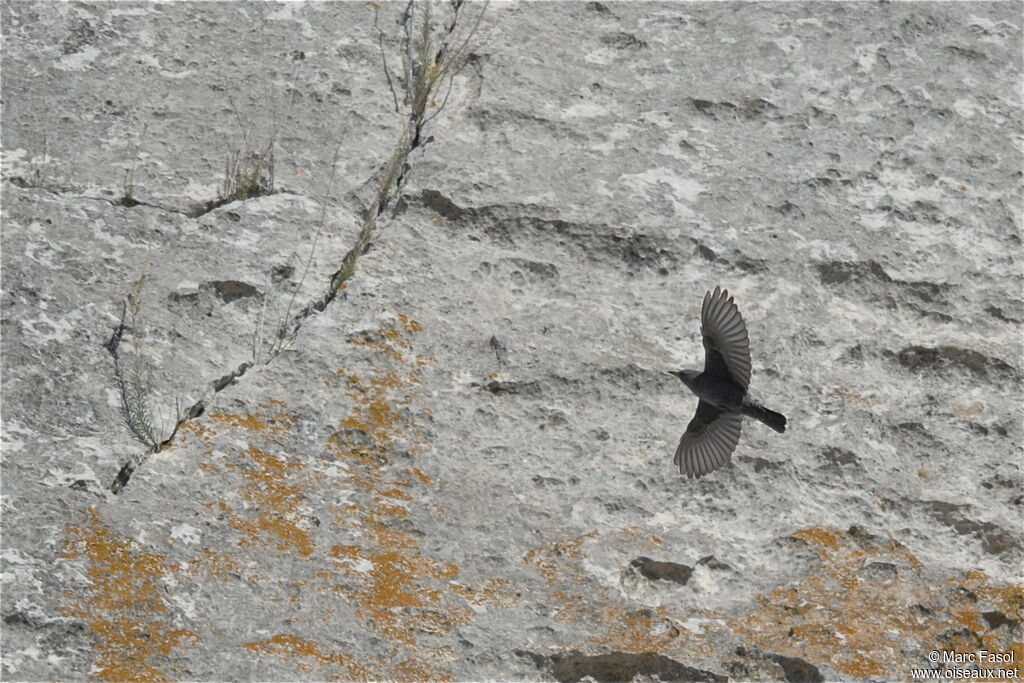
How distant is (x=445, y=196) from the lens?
4316mm

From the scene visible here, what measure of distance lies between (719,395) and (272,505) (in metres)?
1.43

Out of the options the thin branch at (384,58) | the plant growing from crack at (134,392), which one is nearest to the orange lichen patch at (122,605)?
the plant growing from crack at (134,392)

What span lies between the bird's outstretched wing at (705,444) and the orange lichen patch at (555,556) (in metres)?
0.40

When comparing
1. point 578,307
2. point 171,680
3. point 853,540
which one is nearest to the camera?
point 171,680

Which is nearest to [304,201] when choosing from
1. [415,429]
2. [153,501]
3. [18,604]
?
[415,429]

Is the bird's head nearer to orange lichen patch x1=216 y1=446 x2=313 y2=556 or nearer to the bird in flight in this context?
the bird in flight

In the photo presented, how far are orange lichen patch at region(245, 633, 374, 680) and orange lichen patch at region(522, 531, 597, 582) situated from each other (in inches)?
24.0

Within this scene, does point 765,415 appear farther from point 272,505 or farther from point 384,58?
point 384,58

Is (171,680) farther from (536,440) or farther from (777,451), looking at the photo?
(777,451)

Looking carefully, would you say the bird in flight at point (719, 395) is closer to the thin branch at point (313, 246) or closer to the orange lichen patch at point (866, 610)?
the orange lichen patch at point (866, 610)

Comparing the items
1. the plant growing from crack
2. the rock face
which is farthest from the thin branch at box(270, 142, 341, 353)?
the plant growing from crack

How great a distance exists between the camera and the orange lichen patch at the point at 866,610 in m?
3.57

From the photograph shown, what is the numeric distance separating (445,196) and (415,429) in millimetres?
953

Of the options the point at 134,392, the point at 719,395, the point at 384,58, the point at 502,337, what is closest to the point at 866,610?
the point at 719,395
